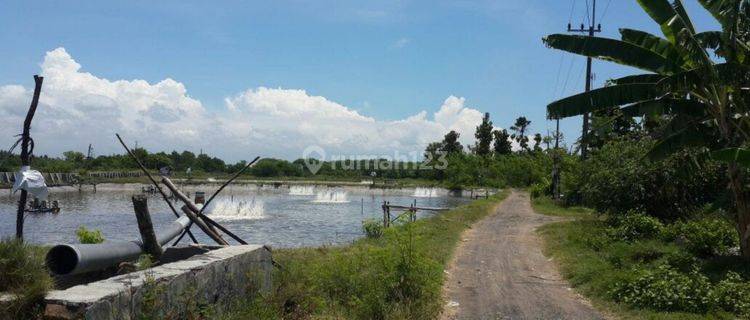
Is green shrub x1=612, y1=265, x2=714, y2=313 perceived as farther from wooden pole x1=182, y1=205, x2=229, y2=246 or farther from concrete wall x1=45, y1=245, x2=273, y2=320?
wooden pole x1=182, y1=205, x2=229, y2=246

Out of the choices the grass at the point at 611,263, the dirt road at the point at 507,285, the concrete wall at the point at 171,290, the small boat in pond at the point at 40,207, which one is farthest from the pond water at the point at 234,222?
the concrete wall at the point at 171,290

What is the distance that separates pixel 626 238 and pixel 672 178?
2964mm

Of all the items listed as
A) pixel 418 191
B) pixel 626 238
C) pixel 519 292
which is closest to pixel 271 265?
pixel 519 292

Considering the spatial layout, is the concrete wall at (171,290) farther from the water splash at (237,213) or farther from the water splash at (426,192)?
the water splash at (426,192)

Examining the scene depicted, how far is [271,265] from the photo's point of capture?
9297mm

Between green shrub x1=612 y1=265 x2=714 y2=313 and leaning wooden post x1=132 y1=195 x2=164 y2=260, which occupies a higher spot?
leaning wooden post x1=132 y1=195 x2=164 y2=260

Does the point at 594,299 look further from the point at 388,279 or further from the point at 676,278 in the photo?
the point at 388,279

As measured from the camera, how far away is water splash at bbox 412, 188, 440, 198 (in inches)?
2687

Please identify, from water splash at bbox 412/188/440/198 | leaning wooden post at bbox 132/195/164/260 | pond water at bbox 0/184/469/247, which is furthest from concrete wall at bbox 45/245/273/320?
water splash at bbox 412/188/440/198

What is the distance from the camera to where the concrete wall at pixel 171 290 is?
4.61 metres

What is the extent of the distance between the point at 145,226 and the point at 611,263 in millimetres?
8851

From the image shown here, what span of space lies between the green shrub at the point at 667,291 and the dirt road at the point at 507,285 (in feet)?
2.21

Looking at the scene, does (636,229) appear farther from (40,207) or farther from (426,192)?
(426,192)

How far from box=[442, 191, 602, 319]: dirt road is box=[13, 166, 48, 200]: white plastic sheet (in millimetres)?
5571
